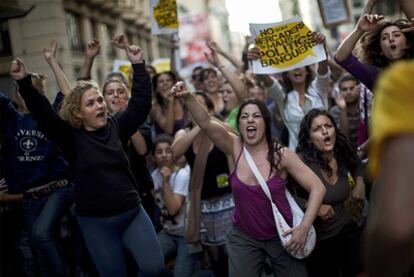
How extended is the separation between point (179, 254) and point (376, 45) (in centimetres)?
270

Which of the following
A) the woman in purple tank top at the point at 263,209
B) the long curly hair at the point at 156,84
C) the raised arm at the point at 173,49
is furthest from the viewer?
the raised arm at the point at 173,49

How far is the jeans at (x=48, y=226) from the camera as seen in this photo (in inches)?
187

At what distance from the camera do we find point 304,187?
401 cm

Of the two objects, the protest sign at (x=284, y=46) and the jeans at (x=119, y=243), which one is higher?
the protest sign at (x=284, y=46)

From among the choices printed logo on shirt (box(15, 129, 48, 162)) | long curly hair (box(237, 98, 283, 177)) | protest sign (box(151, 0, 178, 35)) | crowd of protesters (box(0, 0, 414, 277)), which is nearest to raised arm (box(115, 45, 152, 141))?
Result: crowd of protesters (box(0, 0, 414, 277))

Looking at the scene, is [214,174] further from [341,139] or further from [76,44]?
[76,44]

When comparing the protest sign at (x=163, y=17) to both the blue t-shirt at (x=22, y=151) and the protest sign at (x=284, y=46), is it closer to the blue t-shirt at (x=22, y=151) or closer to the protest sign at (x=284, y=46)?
the protest sign at (x=284, y=46)

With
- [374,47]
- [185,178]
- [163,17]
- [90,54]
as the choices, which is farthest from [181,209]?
[163,17]

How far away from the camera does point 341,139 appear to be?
4.62 m

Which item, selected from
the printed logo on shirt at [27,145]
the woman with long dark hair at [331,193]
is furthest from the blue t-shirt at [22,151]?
the woman with long dark hair at [331,193]

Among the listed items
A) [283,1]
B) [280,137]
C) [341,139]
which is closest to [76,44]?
[280,137]

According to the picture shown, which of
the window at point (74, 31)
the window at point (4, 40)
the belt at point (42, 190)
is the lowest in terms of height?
the belt at point (42, 190)

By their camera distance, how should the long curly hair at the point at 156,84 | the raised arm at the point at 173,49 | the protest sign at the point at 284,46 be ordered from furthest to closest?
1. the raised arm at the point at 173,49
2. the long curly hair at the point at 156,84
3. the protest sign at the point at 284,46

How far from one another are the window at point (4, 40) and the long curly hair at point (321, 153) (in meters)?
13.9
